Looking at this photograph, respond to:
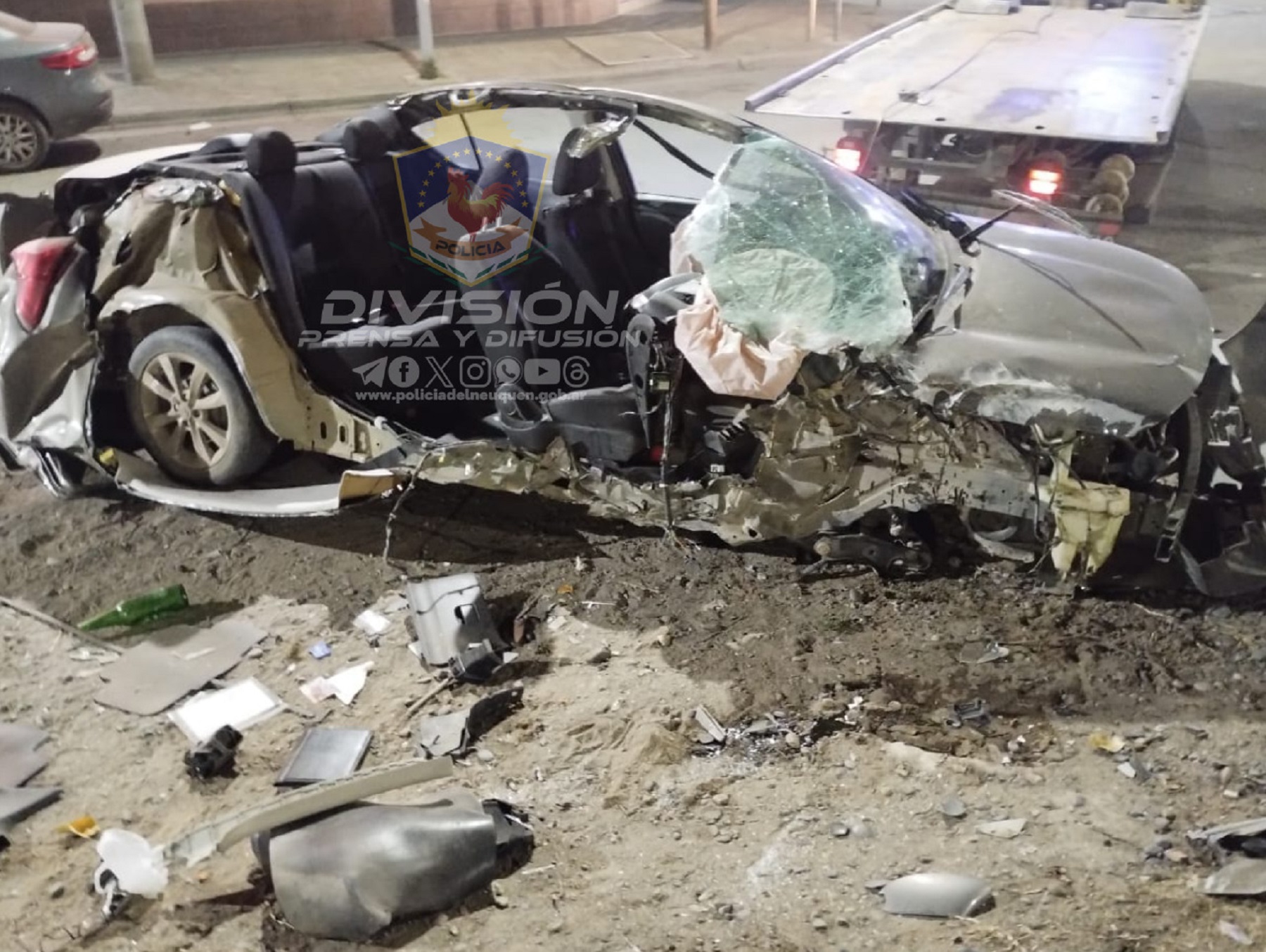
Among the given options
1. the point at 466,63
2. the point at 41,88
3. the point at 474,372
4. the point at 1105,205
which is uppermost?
the point at 466,63

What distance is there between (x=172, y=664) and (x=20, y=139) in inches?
309

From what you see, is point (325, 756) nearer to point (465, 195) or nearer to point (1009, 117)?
point (465, 195)

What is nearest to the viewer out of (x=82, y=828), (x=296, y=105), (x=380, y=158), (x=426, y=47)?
(x=82, y=828)

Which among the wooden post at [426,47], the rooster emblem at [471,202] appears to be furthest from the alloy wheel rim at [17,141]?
the rooster emblem at [471,202]

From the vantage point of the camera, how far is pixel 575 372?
13.7 feet

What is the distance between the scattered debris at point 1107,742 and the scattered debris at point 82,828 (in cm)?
296

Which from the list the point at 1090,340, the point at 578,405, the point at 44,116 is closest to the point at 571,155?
the point at 578,405

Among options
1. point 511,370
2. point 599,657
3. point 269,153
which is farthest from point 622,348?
point 269,153

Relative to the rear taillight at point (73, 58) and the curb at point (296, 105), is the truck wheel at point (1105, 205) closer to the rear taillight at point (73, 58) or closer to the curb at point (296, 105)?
the curb at point (296, 105)

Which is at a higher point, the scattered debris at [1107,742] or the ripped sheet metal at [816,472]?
the ripped sheet metal at [816,472]

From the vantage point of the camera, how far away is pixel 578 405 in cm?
379

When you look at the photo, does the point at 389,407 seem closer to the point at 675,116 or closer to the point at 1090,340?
the point at 675,116

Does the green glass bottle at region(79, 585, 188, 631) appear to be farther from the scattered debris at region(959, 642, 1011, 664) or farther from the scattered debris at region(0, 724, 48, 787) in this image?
the scattered debris at region(959, 642, 1011, 664)

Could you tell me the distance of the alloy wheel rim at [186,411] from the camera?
13.8 ft
